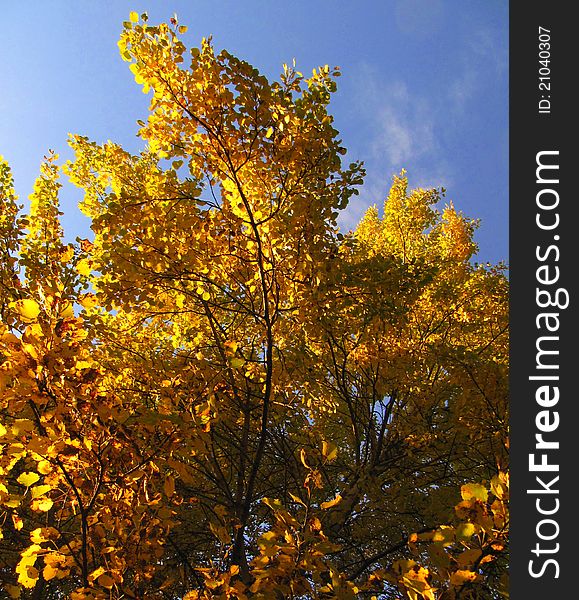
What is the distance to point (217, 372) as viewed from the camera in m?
2.23

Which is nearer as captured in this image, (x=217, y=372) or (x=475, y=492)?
(x=475, y=492)

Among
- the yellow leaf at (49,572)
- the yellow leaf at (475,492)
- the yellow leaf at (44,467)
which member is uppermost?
the yellow leaf at (475,492)

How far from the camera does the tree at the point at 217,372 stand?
156 centimetres

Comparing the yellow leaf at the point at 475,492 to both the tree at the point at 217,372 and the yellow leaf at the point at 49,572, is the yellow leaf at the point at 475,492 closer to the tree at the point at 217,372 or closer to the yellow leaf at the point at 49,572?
the tree at the point at 217,372

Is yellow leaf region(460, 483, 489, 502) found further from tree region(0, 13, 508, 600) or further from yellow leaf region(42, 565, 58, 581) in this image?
yellow leaf region(42, 565, 58, 581)

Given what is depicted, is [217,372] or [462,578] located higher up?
[217,372]

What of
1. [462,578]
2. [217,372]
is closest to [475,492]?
[462,578]

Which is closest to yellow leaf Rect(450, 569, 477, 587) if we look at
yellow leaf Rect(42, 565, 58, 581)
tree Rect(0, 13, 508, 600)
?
tree Rect(0, 13, 508, 600)

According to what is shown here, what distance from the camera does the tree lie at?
1563 mm

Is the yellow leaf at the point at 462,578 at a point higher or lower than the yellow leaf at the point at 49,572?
higher

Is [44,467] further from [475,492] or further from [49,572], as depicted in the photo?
[475,492]

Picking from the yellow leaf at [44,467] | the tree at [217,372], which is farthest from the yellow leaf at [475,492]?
the yellow leaf at [44,467]

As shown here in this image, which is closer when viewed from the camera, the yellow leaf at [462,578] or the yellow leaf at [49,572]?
the yellow leaf at [462,578]

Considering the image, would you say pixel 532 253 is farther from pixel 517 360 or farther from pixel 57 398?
pixel 57 398
